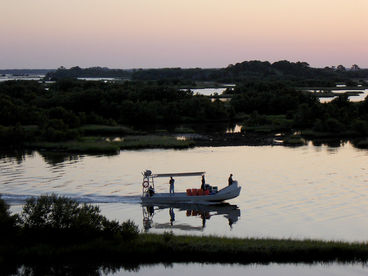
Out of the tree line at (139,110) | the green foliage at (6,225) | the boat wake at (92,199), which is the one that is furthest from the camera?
the tree line at (139,110)

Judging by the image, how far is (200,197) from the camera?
168ft

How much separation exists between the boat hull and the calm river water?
0.72m

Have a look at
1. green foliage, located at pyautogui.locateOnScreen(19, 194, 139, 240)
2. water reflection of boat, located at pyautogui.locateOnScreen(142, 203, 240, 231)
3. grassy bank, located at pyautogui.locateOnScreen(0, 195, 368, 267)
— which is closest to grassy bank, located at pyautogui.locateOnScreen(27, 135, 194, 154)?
water reflection of boat, located at pyautogui.locateOnScreen(142, 203, 240, 231)

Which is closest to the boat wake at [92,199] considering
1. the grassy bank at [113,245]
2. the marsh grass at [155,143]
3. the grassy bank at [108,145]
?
the grassy bank at [113,245]

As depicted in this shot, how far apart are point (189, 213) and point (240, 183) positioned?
12.7 m

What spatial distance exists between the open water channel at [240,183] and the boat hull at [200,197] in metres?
0.79

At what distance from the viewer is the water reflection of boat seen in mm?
44472

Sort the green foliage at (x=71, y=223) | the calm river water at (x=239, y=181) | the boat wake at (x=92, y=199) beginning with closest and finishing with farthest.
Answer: the green foliage at (x=71, y=223)
the calm river water at (x=239, y=181)
the boat wake at (x=92, y=199)

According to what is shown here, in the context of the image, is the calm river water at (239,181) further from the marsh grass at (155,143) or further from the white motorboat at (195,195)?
the marsh grass at (155,143)

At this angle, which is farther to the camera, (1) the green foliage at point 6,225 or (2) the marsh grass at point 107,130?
(2) the marsh grass at point 107,130

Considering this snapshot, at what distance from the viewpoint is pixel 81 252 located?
3494 centimetres

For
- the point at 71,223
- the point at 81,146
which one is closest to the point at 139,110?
the point at 81,146

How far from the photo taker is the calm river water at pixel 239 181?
44.0 meters

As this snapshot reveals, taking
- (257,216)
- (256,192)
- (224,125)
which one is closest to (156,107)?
(224,125)
